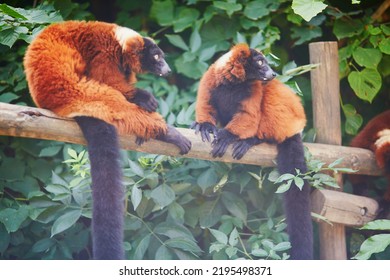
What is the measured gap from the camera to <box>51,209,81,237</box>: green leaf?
221 centimetres

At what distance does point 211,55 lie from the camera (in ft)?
8.45

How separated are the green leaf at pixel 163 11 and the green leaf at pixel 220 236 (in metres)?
1.05

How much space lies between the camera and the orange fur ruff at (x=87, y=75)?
202cm

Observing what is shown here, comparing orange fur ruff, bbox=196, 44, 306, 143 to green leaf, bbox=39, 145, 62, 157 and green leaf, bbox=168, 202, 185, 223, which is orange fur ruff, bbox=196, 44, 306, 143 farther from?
green leaf, bbox=39, 145, 62, 157

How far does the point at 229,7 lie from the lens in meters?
2.65

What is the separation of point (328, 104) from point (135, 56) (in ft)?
2.82

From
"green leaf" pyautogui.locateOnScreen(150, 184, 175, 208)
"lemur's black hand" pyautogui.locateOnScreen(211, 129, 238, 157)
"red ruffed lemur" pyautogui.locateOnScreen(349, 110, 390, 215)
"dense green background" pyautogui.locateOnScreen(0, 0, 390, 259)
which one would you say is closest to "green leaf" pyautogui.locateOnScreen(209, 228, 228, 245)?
"dense green background" pyautogui.locateOnScreen(0, 0, 390, 259)

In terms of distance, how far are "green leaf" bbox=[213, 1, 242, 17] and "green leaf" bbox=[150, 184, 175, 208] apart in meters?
0.88

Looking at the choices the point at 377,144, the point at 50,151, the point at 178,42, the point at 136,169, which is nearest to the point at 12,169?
the point at 50,151

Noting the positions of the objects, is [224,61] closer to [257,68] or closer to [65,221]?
[257,68]

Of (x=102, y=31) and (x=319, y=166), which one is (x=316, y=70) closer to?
(x=319, y=166)

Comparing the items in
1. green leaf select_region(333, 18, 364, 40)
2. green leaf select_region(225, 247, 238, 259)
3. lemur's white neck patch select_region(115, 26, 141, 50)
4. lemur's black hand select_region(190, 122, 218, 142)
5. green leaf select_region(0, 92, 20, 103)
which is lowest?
green leaf select_region(225, 247, 238, 259)

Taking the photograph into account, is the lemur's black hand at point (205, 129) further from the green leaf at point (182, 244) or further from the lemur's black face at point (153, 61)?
the green leaf at point (182, 244)
